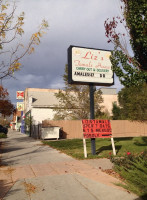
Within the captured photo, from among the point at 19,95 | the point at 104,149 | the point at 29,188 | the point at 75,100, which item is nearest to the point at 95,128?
the point at 104,149

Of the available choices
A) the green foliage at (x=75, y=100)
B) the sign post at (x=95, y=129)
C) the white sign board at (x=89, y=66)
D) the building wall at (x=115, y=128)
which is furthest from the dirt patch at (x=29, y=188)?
the green foliage at (x=75, y=100)

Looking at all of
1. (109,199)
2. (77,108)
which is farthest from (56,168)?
(77,108)

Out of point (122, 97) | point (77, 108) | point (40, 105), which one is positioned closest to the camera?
point (77, 108)

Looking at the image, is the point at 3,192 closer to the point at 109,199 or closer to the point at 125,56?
the point at 109,199

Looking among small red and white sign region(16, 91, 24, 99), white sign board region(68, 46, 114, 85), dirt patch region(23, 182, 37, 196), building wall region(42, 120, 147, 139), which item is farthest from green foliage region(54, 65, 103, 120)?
small red and white sign region(16, 91, 24, 99)

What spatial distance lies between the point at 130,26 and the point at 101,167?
520 centimetres

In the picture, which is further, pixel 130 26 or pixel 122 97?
pixel 122 97

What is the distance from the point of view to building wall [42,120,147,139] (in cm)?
2186

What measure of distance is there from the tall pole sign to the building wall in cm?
1285

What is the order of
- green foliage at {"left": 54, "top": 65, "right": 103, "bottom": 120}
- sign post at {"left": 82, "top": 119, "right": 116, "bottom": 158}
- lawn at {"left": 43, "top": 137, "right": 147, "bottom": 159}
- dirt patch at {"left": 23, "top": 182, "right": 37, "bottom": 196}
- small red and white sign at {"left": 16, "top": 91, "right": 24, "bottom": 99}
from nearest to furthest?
1. dirt patch at {"left": 23, "top": 182, "right": 37, "bottom": 196}
2. sign post at {"left": 82, "top": 119, "right": 116, "bottom": 158}
3. lawn at {"left": 43, "top": 137, "right": 147, "bottom": 159}
4. green foliage at {"left": 54, "top": 65, "right": 103, "bottom": 120}
5. small red and white sign at {"left": 16, "top": 91, "right": 24, "bottom": 99}

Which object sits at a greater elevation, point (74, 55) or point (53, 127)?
point (74, 55)

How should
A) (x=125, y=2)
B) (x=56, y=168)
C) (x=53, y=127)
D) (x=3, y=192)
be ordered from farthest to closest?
(x=53, y=127), (x=125, y=2), (x=56, y=168), (x=3, y=192)

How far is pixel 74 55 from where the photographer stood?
8977mm

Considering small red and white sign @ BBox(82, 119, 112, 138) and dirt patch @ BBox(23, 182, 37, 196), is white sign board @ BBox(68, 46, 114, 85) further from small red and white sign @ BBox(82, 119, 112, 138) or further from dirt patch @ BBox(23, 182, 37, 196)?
dirt patch @ BBox(23, 182, 37, 196)
